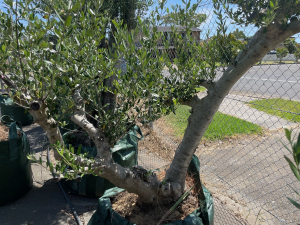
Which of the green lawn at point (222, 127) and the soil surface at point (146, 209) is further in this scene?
the green lawn at point (222, 127)

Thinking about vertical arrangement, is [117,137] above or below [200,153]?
above

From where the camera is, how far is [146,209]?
2.11 m

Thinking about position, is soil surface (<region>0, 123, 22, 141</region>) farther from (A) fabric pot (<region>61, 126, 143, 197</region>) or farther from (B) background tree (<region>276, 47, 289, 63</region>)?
(B) background tree (<region>276, 47, 289, 63</region>)

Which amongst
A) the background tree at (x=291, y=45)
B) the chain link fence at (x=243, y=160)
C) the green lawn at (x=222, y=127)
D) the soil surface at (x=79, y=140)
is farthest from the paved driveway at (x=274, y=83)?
the soil surface at (x=79, y=140)

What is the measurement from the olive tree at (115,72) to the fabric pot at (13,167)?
136cm

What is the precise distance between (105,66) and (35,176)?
2.96 meters

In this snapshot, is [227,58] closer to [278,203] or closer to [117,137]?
[117,137]

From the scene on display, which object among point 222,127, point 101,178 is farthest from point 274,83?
point 101,178

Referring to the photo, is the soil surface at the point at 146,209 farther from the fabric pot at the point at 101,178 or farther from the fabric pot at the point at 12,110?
the fabric pot at the point at 12,110

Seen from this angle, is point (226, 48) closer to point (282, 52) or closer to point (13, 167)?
point (282, 52)

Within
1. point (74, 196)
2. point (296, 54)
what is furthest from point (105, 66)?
point (74, 196)

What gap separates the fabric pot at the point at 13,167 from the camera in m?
2.66

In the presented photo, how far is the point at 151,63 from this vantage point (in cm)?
153

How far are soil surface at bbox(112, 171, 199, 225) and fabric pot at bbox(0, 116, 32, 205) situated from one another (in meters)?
1.40
